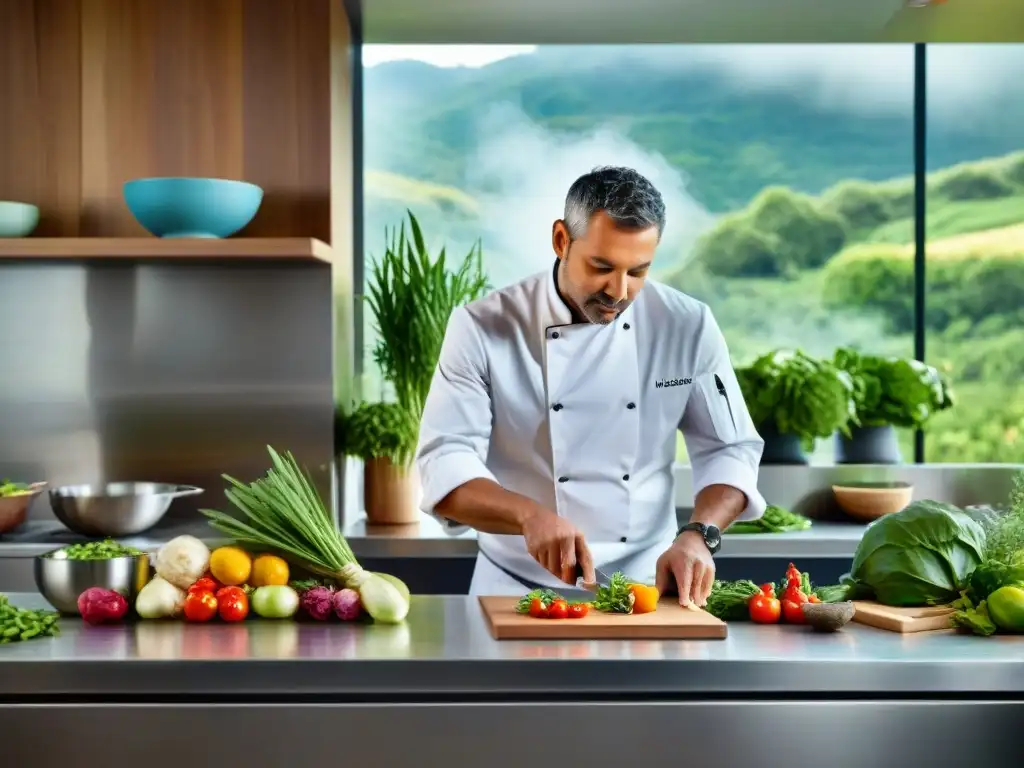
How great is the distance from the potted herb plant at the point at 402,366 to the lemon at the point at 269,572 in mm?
1497

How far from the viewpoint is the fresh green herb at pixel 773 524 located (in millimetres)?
3375

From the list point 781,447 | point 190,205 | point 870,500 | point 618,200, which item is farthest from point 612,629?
→ point 781,447

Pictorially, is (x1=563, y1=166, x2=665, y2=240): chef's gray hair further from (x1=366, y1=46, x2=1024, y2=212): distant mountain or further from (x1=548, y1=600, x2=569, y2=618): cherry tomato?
(x1=366, y1=46, x2=1024, y2=212): distant mountain

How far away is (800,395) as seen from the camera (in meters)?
3.71

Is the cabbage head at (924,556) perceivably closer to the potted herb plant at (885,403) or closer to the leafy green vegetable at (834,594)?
the leafy green vegetable at (834,594)

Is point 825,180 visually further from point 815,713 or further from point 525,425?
point 815,713

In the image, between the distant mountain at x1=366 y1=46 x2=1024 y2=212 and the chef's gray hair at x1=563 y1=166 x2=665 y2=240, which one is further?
the distant mountain at x1=366 y1=46 x2=1024 y2=212

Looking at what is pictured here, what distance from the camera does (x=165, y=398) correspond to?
11.6 feet

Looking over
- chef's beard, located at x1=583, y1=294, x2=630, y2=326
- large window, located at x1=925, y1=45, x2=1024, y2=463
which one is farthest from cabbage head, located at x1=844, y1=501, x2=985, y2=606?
large window, located at x1=925, y1=45, x2=1024, y2=463

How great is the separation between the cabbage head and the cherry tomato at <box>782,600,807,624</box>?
161 mm

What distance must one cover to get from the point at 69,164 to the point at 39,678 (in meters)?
2.21

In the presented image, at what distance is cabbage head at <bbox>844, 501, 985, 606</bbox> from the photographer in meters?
1.94

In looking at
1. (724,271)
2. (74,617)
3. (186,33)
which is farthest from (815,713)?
(724,271)

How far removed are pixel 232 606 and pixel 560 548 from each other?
569mm
